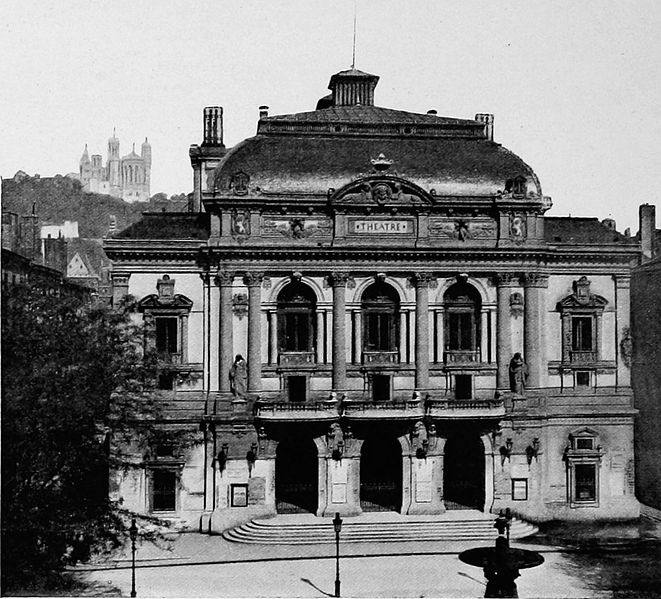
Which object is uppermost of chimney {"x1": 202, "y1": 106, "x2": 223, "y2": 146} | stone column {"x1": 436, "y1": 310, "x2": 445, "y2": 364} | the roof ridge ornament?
chimney {"x1": 202, "y1": 106, "x2": 223, "y2": 146}

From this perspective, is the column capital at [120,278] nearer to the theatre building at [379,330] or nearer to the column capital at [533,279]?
the theatre building at [379,330]

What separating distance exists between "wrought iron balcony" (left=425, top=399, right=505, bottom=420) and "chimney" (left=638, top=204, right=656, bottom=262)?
26.0 feet

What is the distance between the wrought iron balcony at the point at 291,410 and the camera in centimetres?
2934

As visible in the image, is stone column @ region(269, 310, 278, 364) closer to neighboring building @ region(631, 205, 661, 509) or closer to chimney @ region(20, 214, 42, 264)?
chimney @ region(20, 214, 42, 264)

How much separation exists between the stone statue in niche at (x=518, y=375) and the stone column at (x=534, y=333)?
400mm

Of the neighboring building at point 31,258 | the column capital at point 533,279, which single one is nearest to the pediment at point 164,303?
the neighboring building at point 31,258

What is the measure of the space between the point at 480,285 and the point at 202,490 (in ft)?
41.1

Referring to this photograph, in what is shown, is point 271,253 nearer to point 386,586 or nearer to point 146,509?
point 146,509

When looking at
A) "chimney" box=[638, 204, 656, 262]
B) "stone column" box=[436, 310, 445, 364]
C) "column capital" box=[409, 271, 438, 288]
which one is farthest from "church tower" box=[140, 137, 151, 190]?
"chimney" box=[638, 204, 656, 262]

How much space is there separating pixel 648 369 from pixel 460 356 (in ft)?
22.9

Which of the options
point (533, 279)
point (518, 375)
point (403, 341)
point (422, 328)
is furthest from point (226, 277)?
point (533, 279)

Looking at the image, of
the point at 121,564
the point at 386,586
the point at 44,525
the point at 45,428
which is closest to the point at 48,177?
the point at 45,428

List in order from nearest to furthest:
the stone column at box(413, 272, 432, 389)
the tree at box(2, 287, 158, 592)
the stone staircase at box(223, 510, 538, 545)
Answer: the tree at box(2, 287, 158, 592) → the stone staircase at box(223, 510, 538, 545) → the stone column at box(413, 272, 432, 389)

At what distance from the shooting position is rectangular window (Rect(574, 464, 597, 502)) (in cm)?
3103
